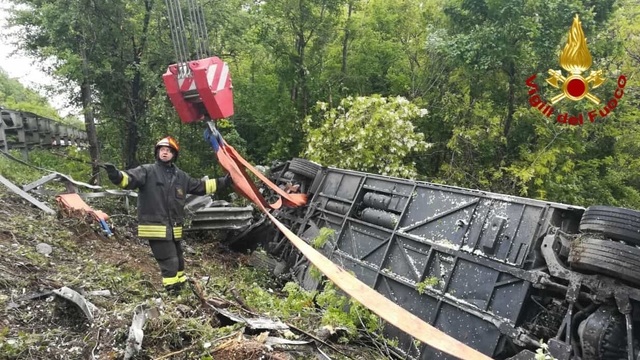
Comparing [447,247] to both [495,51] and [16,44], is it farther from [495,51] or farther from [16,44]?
[16,44]

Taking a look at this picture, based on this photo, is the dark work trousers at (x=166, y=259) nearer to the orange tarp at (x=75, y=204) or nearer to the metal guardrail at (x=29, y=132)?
the orange tarp at (x=75, y=204)

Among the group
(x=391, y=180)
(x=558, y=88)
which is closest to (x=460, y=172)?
(x=558, y=88)

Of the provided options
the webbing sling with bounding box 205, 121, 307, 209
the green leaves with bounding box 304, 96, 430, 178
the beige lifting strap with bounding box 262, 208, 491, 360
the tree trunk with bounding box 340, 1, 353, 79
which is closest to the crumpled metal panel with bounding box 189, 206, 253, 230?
the webbing sling with bounding box 205, 121, 307, 209

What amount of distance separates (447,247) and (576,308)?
49.1 inches

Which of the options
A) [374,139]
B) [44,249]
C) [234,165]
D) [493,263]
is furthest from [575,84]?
[44,249]

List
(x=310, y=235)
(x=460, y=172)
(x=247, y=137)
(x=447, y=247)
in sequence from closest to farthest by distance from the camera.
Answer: (x=447, y=247) → (x=310, y=235) → (x=460, y=172) → (x=247, y=137)

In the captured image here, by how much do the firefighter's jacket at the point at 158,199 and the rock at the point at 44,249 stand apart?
3.10 ft

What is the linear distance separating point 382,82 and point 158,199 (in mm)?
8247

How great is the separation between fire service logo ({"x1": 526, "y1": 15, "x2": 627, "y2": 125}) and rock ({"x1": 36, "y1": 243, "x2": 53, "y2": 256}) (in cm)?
788

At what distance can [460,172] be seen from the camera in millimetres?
9680

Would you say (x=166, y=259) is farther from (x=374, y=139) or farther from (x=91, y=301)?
(x=374, y=139)

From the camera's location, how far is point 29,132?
902 centimetres

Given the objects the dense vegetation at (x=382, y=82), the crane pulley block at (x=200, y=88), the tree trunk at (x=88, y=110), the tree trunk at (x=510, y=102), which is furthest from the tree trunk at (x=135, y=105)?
the tree trunk at (x=510, y=102)

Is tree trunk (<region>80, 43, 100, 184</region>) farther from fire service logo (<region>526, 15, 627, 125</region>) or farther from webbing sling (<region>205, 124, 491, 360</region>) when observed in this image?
fire service logo (<region>526, 15, 627, 125</region>)
